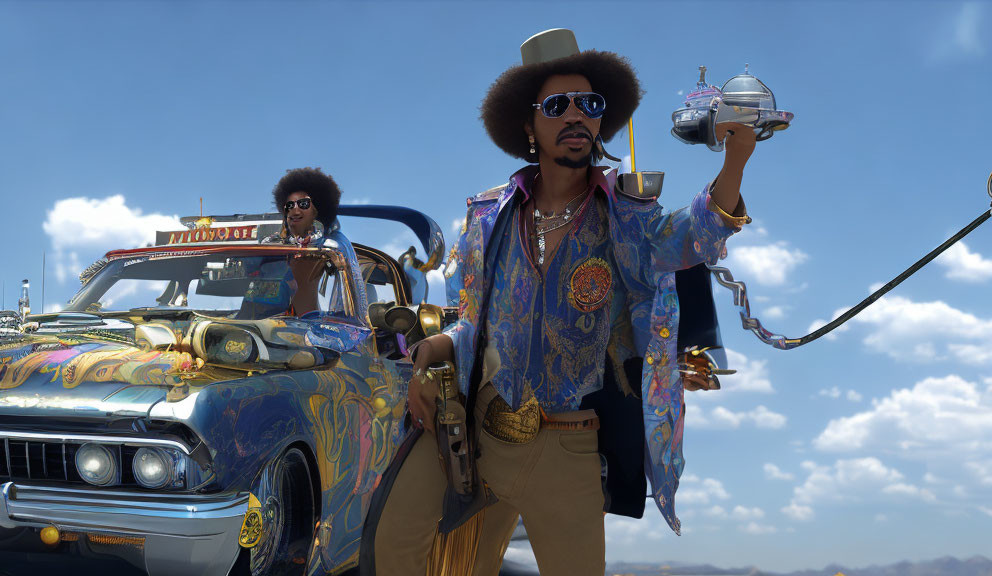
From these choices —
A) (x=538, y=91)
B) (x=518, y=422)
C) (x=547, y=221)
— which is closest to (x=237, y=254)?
(x=538, y=91)

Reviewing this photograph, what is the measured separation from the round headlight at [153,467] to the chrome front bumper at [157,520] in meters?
0.05

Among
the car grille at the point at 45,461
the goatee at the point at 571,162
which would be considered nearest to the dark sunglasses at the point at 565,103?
the goatee at the point at 571,162

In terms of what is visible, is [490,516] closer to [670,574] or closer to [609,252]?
[609,252]

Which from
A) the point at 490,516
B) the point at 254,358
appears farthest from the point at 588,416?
the point at 254,358

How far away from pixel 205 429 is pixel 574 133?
183 centimetres

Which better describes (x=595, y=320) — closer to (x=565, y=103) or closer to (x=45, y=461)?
(x=565, y=103)

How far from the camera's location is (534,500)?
9.09 feet

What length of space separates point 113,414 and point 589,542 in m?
1.97

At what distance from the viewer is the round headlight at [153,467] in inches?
138

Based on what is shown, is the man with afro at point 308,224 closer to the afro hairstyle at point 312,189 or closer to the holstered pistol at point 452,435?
the afro hairstyle at point 312,189

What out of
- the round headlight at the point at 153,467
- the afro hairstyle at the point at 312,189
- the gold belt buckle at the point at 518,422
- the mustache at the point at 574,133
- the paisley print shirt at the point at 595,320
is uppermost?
the afro hairstyle at the point at 312,189

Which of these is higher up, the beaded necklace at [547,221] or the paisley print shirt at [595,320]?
the beaded necklace at [547,221]

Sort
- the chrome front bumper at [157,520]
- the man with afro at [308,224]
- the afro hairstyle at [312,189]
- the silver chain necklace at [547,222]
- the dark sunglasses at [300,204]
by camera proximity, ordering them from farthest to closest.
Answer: the afro hairstyle at [312,189] → the dark sunglasses at [300,204] → the man with afro at [308,224] → the chrome front bumper at [157,520] → the silver chain necklace at [547,222]

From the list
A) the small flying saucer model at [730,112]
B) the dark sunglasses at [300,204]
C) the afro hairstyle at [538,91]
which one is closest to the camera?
the small flying saucer model at [730,112]
